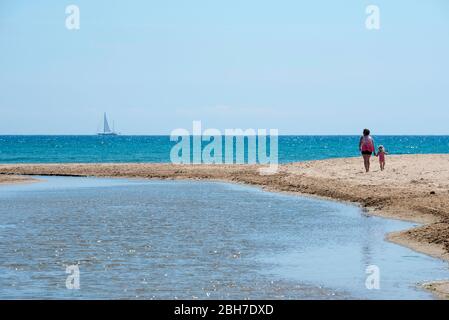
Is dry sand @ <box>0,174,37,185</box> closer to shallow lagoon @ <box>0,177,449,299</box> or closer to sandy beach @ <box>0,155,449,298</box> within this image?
sandy beach @ <box>0,155,449,298</box>

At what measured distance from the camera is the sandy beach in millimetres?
18047

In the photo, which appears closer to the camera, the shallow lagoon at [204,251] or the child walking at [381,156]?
the shallow lagoon at [204,251]

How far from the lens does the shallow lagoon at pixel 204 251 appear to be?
1286cm

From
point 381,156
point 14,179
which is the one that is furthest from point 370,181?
point 14,179

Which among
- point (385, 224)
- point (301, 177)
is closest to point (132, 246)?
point (385, 224)

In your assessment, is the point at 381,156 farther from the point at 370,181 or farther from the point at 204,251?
the point at 204,251

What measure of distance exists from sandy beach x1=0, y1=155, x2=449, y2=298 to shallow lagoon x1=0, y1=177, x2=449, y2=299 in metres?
0.81

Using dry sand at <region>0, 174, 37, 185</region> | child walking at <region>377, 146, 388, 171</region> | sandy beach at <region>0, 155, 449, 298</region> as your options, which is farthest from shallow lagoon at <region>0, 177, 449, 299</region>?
dry sand at <region>0, 174, 37, 185</region>

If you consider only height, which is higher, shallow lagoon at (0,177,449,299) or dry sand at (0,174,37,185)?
shallow lagoon at (0,177,449,299)

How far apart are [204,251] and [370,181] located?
1508 cm

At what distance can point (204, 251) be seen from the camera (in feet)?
54.4

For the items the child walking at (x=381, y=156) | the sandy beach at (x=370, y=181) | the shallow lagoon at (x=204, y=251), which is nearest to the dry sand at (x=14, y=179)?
the sandy beach at (x=370, y=181)

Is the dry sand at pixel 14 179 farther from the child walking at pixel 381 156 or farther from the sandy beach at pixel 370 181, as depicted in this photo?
the child walking at pixel 381 156

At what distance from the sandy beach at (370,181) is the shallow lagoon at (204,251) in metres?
0.81
